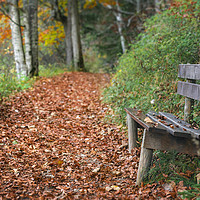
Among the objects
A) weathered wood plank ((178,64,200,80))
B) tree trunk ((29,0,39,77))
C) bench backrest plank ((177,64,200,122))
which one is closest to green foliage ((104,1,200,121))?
bench backrest plank ((177,64,200,122))

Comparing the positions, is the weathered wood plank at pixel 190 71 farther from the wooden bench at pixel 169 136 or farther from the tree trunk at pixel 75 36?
the tree trunk at pixel 75 36

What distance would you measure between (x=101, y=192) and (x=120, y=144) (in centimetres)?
162

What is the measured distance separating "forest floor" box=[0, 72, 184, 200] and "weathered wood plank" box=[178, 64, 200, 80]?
1.57m

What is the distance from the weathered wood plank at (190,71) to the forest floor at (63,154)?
157 cm

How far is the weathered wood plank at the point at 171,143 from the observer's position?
2811 mm

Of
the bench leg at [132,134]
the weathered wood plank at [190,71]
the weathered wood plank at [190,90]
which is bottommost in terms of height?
the bench leg at [132,134]

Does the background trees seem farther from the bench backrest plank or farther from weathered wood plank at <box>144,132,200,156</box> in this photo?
weathered wood plank at <box>144,132,200,156</box>

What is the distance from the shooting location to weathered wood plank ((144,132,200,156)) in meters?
2.81

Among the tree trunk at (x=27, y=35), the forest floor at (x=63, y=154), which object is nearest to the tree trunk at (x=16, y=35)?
the tree trunk at (x=27, y=35)

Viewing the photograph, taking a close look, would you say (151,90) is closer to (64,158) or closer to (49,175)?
(64,158)

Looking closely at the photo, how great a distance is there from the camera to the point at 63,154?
423cm

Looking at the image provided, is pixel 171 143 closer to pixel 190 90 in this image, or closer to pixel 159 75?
pixel 190 90

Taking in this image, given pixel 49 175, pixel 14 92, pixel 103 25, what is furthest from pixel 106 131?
pixel 103 25

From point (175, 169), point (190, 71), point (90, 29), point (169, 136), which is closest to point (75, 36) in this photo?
point (90, 29)
